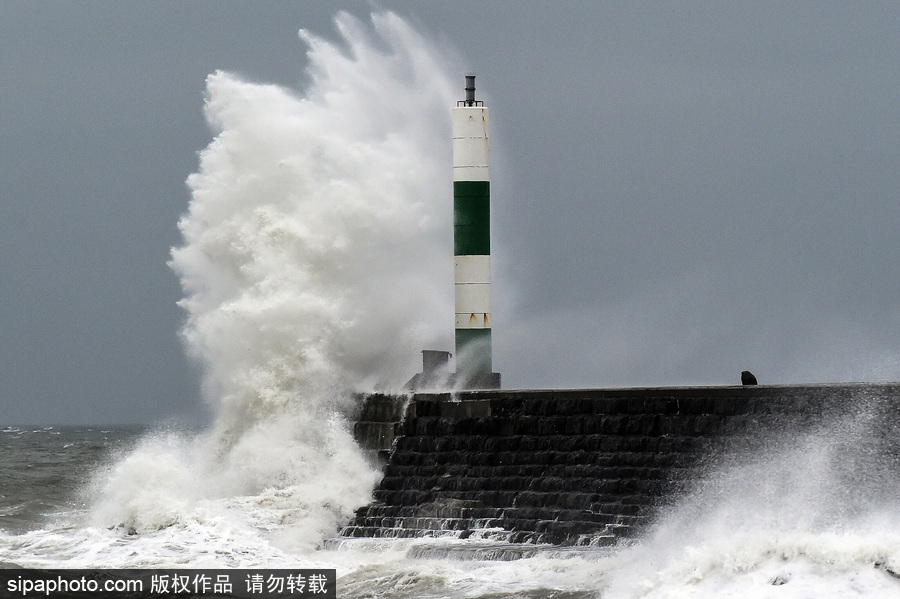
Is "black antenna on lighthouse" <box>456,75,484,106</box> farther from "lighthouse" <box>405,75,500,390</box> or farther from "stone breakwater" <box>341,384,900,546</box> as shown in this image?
"stone breakwater" <box>341,384,900,546</box>

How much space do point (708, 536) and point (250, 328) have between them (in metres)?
7.95

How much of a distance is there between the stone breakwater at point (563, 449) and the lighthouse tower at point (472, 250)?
1.96 m

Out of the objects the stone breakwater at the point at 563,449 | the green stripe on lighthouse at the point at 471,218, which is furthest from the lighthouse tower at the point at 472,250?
the stone breakwater at the point at 563,449

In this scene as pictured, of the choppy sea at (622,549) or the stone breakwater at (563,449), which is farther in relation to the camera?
the stone breakwater at (563,449)

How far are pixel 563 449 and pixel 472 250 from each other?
14.5 feet

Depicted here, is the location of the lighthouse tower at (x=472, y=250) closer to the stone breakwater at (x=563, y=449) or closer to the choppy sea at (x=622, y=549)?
the stone breakwater at (x=563, y=449)

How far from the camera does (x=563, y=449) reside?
13414mm

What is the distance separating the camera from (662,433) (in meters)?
12.6

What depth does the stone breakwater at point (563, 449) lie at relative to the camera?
11844 mm

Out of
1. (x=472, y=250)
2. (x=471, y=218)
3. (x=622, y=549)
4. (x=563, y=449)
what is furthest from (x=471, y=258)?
(x=622, y=549)

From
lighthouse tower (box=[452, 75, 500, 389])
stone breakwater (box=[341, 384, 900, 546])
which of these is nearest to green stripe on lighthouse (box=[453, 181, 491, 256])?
lighthouse tower (box=[452, 75, 500, 389])

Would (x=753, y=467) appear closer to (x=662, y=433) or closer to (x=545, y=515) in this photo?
(x=662, y=433)

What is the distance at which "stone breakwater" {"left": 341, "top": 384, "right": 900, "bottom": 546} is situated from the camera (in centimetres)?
1184

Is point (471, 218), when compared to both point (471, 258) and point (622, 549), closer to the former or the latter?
point (471, 258)
